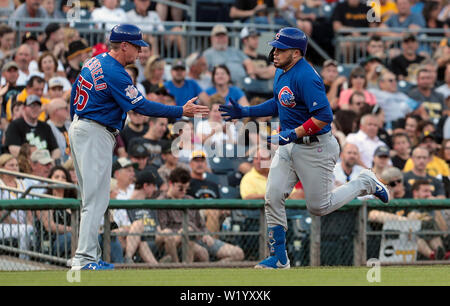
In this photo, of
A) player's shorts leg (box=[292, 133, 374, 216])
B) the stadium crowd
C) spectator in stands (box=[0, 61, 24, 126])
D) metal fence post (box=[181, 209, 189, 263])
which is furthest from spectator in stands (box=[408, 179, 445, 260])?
spectator in stands (box=[0, 61, 24, 126])

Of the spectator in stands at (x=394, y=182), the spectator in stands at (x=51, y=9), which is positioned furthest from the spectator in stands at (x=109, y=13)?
the spectator in stands at (x=394, y=182)

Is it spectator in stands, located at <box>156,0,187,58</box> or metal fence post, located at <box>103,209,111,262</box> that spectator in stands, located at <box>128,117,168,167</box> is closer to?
metal fence post, located at <box>103,209,111,262</box>

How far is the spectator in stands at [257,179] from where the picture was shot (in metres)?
12.3

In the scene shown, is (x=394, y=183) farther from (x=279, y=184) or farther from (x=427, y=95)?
(x=279, y=184)

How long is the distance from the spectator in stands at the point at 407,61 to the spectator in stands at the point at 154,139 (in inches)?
231

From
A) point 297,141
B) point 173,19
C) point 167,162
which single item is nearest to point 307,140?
point 297,141

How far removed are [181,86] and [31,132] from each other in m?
2.98

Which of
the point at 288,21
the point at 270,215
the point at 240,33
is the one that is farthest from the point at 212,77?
the point at 270,215

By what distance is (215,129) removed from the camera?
13508 millimetres

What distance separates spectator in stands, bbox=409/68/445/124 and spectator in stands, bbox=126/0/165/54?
4555 mm

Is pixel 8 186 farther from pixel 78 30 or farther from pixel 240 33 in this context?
pixel 240 33

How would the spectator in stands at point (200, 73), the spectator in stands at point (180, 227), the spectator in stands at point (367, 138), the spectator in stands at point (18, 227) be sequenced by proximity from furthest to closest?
the spectator in stands at point (200, 73), the spectator in stands at point (367, 138), the spectator in stands at point (180, 227), the spectator in stands at point (18, 227)

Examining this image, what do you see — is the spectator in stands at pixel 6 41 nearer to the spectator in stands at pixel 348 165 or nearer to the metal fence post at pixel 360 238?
the spectator in stands at pixel 348 165

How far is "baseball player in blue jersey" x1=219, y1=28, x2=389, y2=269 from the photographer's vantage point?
838cm
